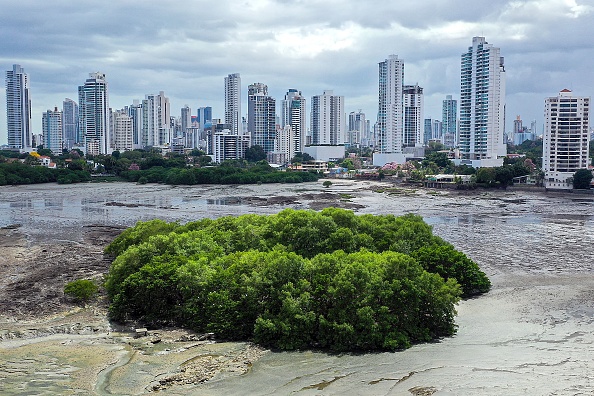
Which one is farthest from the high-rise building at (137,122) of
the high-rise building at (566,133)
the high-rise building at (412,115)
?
the high-rise building at (566,133)

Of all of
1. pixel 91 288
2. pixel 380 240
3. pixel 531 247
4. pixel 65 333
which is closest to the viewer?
pixel 65 333

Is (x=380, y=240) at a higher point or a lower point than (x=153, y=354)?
higher

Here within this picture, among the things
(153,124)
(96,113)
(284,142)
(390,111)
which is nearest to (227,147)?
(284,142)

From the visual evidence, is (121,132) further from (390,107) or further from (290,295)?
(290,295)

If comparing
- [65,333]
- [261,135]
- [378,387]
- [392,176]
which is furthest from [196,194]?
[261,135]

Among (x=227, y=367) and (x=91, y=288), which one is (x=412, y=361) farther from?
(x=91, y=288)

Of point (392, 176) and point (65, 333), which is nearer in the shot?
point (65, 333)

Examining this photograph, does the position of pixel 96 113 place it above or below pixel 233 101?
below
